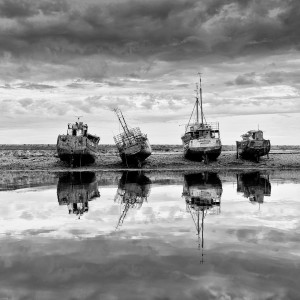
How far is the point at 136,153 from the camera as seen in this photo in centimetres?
5506

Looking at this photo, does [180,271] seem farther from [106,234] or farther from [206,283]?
[106,234]

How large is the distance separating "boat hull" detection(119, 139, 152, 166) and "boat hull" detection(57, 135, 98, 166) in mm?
4648

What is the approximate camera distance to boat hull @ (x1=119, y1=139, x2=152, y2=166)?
180 feet

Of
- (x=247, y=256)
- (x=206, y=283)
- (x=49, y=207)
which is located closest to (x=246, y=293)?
(x=206, y=283)

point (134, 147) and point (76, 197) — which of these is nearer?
point (76, 197)

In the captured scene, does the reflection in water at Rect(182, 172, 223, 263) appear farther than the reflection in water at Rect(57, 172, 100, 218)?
No

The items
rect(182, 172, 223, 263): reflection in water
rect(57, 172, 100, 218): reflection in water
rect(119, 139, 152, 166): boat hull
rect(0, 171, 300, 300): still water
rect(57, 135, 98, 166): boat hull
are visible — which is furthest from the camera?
rect(57, 135, 98, 166): boat hull

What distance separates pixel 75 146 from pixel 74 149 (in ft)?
1.31

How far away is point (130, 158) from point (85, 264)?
45.4 metres

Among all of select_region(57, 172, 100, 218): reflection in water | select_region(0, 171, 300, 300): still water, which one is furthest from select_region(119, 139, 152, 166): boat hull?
select_region(0, 171, 300, 300): still water

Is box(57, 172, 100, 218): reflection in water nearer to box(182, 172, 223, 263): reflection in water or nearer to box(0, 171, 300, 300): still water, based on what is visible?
box(0, 171, 300, 300): still water

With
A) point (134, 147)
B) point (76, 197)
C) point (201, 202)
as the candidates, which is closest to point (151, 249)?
point (201, 202)

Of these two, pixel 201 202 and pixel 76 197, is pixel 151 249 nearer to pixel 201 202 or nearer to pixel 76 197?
pixel 201 202

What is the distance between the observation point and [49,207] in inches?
853
